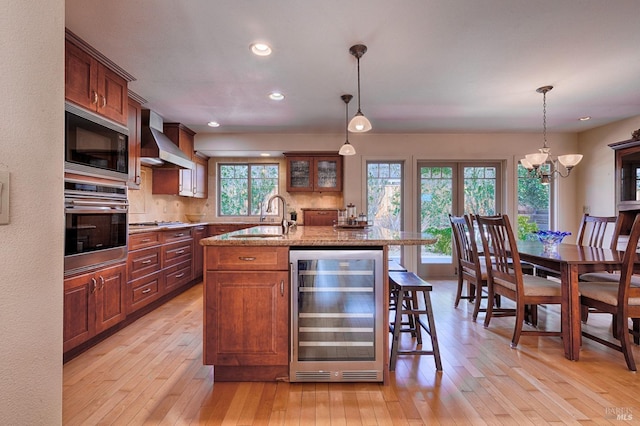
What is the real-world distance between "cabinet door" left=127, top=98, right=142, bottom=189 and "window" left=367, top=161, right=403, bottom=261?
11.1ft

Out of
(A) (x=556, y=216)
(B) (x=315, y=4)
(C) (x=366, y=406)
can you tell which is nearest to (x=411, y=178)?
(A) (x=556, y=216)

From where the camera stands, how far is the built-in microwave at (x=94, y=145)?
88.0 inches

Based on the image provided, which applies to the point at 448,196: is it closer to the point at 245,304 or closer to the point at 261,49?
the point at 261,49

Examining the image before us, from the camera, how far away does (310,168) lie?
530 centimetres

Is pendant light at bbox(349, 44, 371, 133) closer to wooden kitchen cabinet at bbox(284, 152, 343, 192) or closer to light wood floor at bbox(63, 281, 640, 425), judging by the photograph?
light wood floor at bbox(63, 281, 640, 425)

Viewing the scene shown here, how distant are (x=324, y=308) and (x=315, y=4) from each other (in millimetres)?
1888

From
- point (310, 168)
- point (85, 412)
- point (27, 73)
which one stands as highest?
point (310, 168)

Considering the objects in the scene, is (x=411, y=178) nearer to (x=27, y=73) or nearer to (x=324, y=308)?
(x=324, y=308)

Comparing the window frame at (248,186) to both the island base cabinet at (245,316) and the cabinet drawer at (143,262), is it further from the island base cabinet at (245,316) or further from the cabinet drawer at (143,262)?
the island base cabinet at (245,316)

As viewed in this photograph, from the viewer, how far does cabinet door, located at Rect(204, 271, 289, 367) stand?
76.1 inches

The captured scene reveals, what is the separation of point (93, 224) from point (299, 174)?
3.32 metres

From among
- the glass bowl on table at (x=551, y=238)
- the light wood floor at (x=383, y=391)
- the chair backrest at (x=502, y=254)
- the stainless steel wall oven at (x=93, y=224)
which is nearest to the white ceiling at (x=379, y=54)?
the stainless steel wall oven at (x=93, y=224)

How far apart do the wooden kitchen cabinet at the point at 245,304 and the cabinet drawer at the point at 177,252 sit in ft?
6.76

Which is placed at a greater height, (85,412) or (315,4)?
(315,4)
